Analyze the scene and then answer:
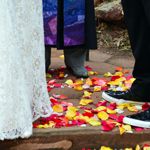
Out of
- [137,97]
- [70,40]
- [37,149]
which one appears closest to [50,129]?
[37,149]

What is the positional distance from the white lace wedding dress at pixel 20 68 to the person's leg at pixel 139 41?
0.54m

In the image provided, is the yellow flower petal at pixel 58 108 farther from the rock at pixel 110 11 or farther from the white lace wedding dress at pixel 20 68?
the rock at pixel 110 11

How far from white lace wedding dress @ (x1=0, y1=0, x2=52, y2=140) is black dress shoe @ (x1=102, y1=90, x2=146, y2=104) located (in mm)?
541

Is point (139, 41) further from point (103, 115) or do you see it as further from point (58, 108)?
point (58, 108)

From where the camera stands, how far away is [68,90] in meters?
3.38

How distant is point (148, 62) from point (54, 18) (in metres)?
0.90

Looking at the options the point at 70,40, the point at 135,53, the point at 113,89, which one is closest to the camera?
the point at 135,53

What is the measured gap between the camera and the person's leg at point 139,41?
9.24 feet

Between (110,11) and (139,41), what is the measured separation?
7.02 feet

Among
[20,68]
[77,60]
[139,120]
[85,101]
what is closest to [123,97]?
[85,101]

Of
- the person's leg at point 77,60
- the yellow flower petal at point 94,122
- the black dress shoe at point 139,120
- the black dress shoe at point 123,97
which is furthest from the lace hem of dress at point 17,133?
the person's leg at point 77,60

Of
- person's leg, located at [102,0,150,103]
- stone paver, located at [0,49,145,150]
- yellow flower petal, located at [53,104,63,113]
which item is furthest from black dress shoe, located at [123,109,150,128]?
yellow flower petal, located at [53,104,63,113]

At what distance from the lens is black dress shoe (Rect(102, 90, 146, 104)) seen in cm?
303

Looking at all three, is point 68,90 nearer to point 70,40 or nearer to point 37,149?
point 70,40
